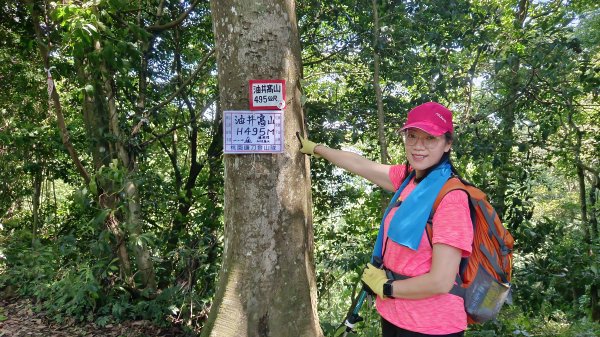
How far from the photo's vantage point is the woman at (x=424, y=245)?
1.73 m

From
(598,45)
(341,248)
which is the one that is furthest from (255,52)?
(598,45)

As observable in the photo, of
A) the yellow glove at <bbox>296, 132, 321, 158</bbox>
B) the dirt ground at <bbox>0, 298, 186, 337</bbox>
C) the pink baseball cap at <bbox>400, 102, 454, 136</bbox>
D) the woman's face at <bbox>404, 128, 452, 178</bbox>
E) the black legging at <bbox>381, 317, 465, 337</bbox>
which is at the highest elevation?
the pink baseball cap at <bbox>400, 102, 454, 136</bbox>

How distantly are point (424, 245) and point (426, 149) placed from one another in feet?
1.42

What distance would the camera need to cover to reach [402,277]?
194cm

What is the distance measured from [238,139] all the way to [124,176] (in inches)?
81.8

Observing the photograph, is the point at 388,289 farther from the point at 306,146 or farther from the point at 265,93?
the point at 265,93

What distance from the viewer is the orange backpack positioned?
1.84 meters

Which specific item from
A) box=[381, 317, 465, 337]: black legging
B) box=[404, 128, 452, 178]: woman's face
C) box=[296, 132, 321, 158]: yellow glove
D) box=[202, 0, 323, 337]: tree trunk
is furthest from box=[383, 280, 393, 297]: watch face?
box=[296, 132, 321, 158]: yellow glove

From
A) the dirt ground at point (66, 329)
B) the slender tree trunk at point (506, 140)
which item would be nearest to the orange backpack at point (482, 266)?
the slender tree trunk at point (506, 140)

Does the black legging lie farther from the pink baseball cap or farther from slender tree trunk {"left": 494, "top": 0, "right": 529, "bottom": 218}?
slender tree trunk {"left": 494, "top": 0, "right": 529, "bottom": 218}

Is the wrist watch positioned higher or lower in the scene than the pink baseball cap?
lower

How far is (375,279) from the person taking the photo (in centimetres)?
199

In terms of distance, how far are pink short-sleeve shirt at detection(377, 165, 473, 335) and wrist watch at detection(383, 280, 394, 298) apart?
2.8 inches

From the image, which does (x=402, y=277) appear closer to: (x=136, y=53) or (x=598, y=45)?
(x=136, y=53)
